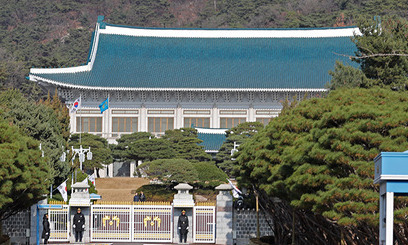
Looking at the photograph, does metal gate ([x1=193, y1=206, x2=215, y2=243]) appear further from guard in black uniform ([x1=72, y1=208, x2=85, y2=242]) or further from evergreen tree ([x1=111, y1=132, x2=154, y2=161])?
evergreen tree ([x1=111, y1=132, x2=154, y2=161])

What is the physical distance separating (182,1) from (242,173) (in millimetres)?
75484

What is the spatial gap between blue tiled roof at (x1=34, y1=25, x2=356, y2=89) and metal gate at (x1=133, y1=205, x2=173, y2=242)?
95.1ft

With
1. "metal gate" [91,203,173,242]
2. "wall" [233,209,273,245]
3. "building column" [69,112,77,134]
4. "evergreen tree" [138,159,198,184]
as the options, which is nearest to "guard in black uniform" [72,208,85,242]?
"metal gate" [91,203,173,242]

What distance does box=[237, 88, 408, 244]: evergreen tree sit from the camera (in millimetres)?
17625

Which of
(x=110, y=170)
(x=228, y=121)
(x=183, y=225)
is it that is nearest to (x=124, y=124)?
(x=110, y=170)

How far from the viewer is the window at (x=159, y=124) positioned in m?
62.4

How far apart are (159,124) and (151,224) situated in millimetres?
31091

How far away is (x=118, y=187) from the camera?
168ft

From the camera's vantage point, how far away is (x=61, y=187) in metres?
34.2

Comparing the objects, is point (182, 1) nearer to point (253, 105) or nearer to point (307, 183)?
point (253, 105)

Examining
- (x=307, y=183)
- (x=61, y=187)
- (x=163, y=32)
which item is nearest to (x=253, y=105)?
(x=163, y=32)

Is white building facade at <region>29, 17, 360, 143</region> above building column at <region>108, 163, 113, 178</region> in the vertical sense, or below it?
above

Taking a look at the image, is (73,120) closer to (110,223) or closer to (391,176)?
(110,223)

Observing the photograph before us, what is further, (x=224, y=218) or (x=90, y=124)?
(x=90, y=124)
